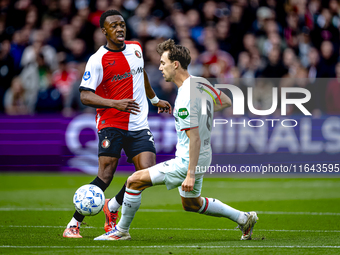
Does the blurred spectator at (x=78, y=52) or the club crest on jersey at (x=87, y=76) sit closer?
the club crest on jersey at (x=87, y=76)

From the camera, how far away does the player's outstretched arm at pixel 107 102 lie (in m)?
6.34

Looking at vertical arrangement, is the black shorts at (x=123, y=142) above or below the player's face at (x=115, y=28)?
below

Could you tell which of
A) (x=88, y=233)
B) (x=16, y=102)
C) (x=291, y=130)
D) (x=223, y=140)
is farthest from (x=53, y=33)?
(x=88, y=233)

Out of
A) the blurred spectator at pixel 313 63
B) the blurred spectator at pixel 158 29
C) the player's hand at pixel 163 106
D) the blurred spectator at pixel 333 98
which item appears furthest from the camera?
the blurred spectator at pixel 158 29

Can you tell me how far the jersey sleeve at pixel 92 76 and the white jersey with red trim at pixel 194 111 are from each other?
4.18 ft

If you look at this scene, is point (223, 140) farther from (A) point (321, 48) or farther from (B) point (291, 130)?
(A) point (321, 48)

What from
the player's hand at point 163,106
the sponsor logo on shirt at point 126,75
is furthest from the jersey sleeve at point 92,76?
the player's hand at point 163,106

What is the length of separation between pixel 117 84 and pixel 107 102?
22.7 inches

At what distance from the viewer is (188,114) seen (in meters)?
5.59

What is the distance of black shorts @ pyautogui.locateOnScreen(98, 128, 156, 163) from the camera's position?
6719mm

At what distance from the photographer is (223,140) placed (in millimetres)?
13156

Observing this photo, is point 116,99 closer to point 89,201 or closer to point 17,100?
point 89,201

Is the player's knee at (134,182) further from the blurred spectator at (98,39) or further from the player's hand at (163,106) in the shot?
the blurred spectator at (98,39)

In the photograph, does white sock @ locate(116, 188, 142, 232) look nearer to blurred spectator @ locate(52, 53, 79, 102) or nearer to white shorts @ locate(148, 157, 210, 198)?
white shorts @ locate(148, 157, 210, 198)
